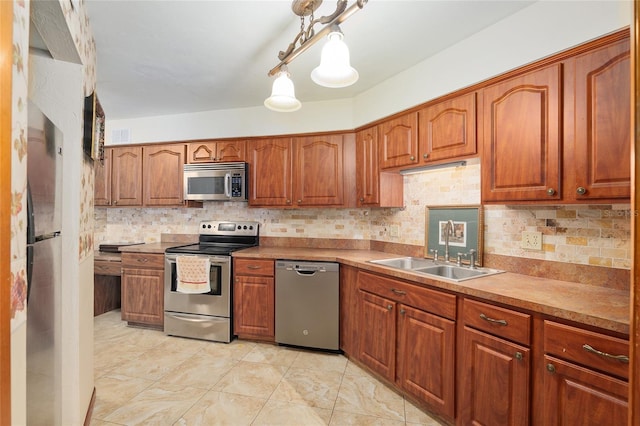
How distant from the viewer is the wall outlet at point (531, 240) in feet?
6.12

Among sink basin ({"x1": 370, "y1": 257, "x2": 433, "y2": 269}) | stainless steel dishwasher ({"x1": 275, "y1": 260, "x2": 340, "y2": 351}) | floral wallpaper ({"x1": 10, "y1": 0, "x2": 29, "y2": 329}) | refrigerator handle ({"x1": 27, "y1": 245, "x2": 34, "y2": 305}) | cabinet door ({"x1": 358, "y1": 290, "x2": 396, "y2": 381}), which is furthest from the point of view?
stainless steel dishwasher ({"x1": 275, "y1": 260, "x2": 340, "y2": 351})

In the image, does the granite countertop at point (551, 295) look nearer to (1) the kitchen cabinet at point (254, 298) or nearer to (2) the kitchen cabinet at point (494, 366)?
(2) the kitchen cabinet at point (494, 366)

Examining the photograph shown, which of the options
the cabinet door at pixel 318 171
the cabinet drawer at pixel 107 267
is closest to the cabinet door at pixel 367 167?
the cabinet door at pixel 318 171

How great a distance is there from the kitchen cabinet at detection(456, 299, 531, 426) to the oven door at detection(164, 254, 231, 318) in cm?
213

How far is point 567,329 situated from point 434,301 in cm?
66

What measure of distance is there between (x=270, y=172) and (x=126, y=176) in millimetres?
1865

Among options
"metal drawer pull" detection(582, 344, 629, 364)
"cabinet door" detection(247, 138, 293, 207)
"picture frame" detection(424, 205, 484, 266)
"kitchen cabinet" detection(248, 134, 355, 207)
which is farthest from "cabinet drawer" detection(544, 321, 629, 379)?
"cabinet door" detection(247, 138, 293, 207)

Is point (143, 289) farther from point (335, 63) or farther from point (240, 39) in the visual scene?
point (335, 63)

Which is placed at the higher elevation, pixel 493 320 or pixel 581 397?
pixel 493 320

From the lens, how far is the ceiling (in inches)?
69.6

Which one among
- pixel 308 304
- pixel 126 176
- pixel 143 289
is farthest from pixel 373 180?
pixel 126 176

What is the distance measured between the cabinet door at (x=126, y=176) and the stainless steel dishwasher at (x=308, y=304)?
2.13m

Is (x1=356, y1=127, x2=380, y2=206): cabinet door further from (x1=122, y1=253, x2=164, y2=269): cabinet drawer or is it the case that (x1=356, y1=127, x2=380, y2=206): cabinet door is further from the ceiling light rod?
(x1=122, y1=253, x2=164, y2=269): cabinet drawer

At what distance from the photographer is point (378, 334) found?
227 centimetres
